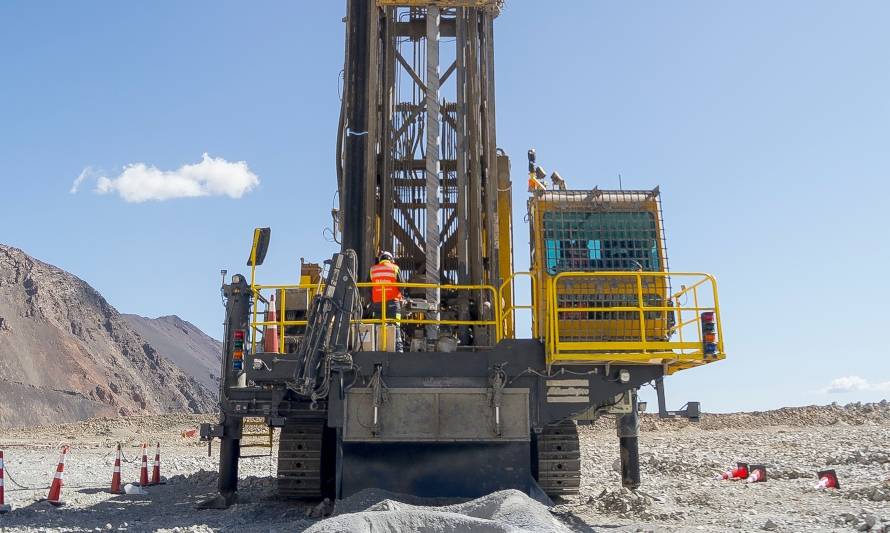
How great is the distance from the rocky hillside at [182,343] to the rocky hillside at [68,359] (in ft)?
61.5

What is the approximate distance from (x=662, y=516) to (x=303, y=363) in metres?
4.56

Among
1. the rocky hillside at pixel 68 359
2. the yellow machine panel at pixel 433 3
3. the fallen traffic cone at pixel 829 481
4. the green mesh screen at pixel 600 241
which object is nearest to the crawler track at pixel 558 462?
the green mesh screen at pixel 600 241

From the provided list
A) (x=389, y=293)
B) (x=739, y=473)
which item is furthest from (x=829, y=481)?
(x=389, y=293)

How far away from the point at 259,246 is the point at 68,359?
76.5 m

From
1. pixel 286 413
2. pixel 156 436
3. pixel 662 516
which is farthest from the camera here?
pixel 156 436

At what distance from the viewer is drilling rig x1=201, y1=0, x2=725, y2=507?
931 centimetres

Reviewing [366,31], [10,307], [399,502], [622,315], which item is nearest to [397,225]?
[366,31]

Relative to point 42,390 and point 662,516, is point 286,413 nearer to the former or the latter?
point 662,516

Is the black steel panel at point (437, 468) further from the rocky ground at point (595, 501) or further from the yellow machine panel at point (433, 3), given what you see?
the yellow machine panel at point (433, 3)

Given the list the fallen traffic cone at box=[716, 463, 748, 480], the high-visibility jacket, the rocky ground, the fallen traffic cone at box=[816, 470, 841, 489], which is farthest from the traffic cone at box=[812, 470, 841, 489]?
the high-visibility jacket

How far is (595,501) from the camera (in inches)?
455

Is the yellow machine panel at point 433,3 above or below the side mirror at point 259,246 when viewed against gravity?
above

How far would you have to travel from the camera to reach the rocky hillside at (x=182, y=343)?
116 m

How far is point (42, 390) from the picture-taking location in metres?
70.3
